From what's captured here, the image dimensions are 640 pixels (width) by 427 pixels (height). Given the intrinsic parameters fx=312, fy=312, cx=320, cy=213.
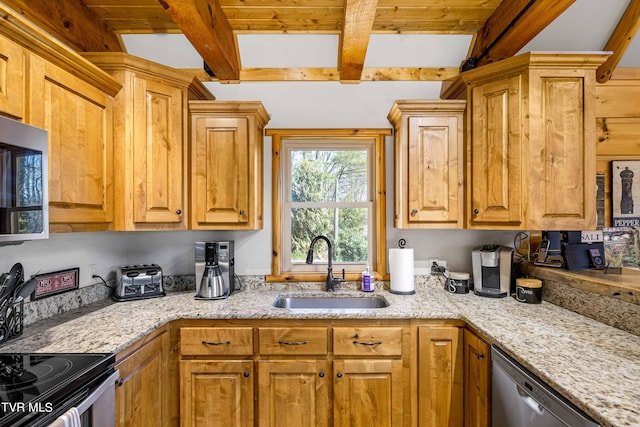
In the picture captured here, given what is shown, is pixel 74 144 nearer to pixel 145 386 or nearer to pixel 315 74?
pixel 145 386

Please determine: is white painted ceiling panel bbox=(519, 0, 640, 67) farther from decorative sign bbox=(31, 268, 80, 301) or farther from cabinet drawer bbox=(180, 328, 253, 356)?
decorative sign bbox=(31, 268, 80, 301)

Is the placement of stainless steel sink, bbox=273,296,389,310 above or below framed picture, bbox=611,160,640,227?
below

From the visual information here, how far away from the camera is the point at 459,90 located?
2.15 meters

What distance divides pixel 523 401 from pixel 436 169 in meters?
1.34

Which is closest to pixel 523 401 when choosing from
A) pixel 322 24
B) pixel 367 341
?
pixel 367 341

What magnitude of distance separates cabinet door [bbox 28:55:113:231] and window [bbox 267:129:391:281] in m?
1.16

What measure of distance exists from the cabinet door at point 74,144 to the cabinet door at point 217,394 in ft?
3.22

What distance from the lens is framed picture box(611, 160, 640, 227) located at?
2348 millimetres

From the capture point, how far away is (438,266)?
7.81 ft

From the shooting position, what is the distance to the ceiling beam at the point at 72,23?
1662 mm

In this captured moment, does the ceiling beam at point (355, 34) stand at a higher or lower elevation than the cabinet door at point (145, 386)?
higher

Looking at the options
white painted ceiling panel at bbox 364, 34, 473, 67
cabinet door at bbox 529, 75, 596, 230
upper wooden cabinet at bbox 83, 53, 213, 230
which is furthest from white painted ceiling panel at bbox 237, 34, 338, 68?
cabinet door at bbox 529, 75, 596, 230

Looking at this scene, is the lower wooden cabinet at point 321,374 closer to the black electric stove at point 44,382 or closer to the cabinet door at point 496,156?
the black electric stove at point 44,382

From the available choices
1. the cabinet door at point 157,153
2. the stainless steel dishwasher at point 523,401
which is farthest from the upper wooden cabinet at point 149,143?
the stainless steel dishwasher at point 523,401
